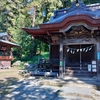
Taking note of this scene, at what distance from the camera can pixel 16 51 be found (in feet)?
67.3

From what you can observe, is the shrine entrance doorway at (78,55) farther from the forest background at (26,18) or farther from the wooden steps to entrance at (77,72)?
the forest background at (26,18)

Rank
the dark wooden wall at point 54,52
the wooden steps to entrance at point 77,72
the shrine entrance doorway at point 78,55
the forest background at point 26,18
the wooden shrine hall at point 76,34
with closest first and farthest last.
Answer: the wooden shrine hall at point 76,34 → the wooden steps to entrance at point 77,72 → the shrine entrance doorway at point 78,55 → the dark wooden wall at point 54,52 → the forest background at point 26,18

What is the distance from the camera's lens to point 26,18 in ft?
71.0

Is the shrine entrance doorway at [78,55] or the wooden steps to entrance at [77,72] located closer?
the wooden steps to entrance at [77,72]

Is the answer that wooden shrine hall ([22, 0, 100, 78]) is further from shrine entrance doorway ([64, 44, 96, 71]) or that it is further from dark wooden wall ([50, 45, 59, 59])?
dark wooden wall ([50, 45, 59, 59])

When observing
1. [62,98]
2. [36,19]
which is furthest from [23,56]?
[62,98]

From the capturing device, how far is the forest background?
19.2 meters

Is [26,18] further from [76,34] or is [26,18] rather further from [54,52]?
[76,34]

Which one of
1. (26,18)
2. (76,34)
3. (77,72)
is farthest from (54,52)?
(26,18)

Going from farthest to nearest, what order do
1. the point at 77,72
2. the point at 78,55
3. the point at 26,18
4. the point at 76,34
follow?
the point at 26,18
the point at 78,55
the point at 77,72
the point at 76,34

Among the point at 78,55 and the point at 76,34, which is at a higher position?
the point at 76,34

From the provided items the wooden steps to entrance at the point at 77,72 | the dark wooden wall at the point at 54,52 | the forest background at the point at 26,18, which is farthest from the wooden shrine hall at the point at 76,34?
the forest background at the point at 26,18

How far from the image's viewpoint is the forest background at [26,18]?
63.2 feet

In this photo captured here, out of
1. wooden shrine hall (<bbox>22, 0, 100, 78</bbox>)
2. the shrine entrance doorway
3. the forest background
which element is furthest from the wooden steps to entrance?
the forest background
